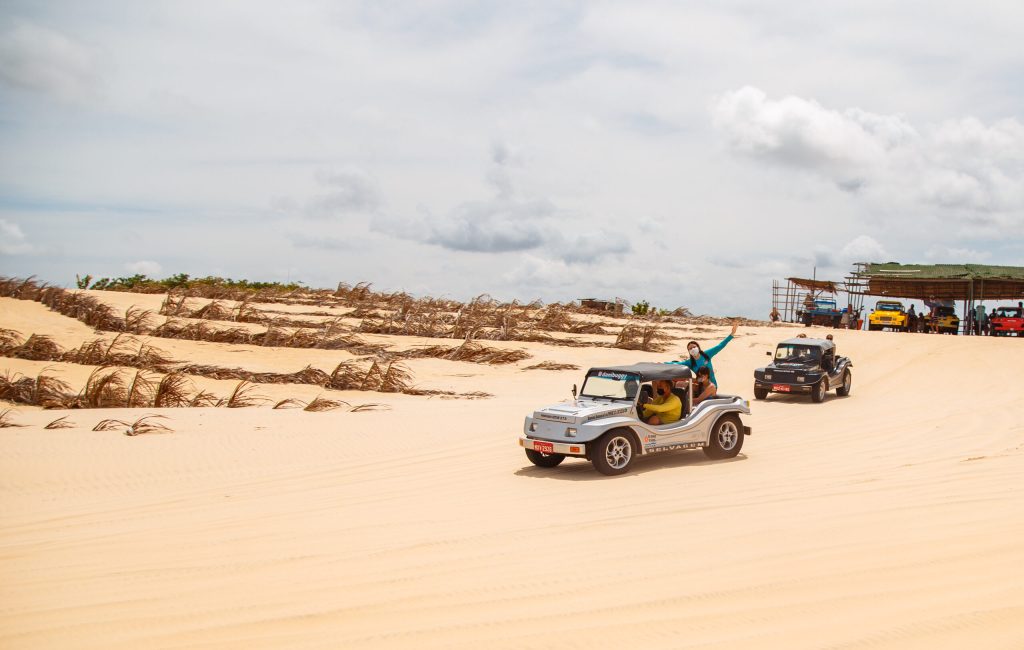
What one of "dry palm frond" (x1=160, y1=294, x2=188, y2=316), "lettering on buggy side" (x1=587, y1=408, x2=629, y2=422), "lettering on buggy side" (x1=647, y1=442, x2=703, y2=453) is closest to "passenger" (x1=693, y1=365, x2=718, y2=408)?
"lettering on buggy side" (x1=647, y1=442, x2=703, y2=453)

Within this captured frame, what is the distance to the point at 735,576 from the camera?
5.31 metres

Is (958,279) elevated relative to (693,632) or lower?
elevated

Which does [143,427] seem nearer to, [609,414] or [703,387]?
[609,414]

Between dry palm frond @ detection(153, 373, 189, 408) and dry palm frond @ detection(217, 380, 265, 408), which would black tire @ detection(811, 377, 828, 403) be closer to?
dry palm frond @ detection(217, 380, 265, 408)

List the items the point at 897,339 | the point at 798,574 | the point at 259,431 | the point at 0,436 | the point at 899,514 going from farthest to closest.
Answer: the point at 897,339, the point at 259,431, the point at 0,436, the point at 899,514, the point at 798,574

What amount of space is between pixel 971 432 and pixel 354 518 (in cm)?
962

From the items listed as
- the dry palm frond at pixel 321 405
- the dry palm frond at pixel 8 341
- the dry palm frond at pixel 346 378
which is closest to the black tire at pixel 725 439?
the dry palm frond at pixel 321 405

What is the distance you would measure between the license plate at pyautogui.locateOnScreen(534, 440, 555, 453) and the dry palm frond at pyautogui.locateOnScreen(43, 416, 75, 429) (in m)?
6.43

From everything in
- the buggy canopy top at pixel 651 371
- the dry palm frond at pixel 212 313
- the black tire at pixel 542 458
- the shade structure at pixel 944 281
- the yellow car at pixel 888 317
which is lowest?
the black tire at pixel 542 458

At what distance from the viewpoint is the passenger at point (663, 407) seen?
9977 mm

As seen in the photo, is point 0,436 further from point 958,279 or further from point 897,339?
point 958,279

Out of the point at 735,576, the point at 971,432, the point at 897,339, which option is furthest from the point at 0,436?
the point at 897,339

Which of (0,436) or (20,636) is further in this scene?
(0,436)

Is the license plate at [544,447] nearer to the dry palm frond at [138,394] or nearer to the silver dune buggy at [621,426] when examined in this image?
the silver dune buggy at [621,426]
